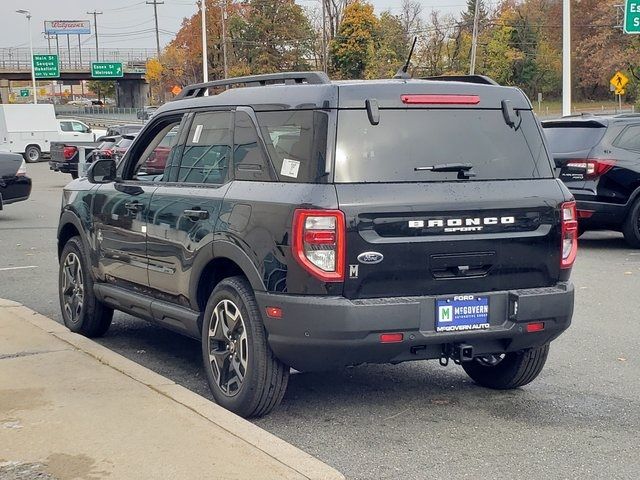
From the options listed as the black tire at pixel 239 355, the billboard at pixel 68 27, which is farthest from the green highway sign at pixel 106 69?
the black tire at pixel 239 355

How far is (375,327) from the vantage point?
5062 mm

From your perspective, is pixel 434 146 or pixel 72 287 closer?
pixel 434 146

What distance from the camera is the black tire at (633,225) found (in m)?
13.2

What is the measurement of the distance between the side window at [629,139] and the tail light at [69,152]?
1968 centimetres

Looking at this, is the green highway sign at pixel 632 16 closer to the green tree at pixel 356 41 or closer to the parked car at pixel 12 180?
the parked car at pixel 12 180

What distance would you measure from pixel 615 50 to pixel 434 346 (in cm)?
6814

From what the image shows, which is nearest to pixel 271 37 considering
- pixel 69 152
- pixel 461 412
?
pixel 69 152

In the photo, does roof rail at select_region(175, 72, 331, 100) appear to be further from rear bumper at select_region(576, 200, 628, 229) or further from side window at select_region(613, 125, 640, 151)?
side window at select_region(613, 125, 640, 151)

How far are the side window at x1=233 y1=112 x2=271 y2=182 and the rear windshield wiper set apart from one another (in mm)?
907

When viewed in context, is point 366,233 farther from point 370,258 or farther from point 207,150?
point 207,150

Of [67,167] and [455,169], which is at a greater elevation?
[455,169]

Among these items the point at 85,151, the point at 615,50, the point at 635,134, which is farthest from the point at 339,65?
the point at 635,134

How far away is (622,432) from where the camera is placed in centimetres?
541

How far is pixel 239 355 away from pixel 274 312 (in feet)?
1.71
